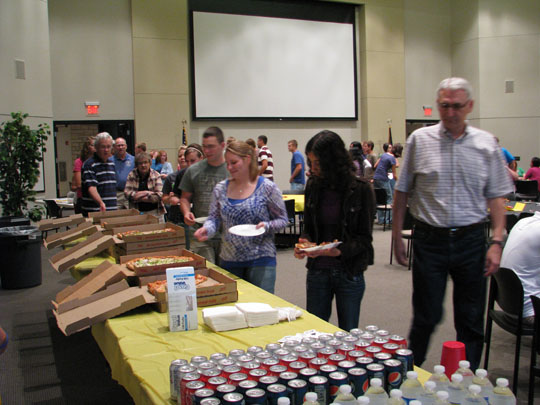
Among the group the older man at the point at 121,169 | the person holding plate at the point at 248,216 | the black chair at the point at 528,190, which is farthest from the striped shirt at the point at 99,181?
the black chair at the point at 528,190

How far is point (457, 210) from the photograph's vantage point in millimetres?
2502

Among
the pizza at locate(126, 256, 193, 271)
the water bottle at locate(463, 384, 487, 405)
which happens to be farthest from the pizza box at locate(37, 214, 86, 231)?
the water bottle at locate(463, 384, 487, 405)

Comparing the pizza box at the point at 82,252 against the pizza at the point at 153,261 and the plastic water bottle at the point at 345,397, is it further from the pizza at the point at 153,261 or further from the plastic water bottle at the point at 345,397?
the plastic water bottle at the point at 345,397

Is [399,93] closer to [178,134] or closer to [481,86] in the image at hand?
[481,86]

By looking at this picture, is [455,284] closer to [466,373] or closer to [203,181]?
[466,373]

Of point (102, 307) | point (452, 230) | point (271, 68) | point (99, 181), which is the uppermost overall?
point (271, 68)

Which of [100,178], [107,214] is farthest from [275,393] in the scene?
[100,178]

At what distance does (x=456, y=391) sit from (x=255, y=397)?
49cm

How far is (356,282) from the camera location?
268cm

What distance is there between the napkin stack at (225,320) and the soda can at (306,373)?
924mm

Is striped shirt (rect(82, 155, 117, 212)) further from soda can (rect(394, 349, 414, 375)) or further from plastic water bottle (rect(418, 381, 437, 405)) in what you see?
plastic water bottle (rect(418, 381, 437, 405))

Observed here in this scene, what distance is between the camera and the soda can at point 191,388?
4.47 feet

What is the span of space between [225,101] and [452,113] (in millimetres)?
10902

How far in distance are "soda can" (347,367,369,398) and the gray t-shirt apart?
2.60 metres
